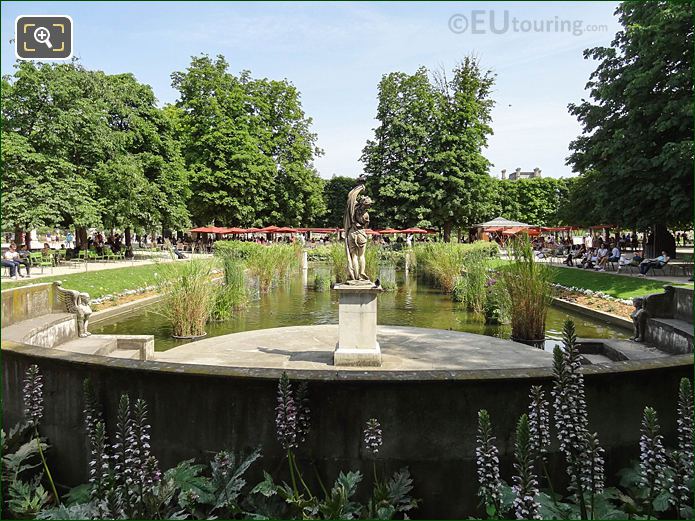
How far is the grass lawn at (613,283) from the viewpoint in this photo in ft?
58.1

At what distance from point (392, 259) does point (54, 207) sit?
2029 cm

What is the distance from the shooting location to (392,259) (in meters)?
36.0

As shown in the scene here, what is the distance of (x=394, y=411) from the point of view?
425 centimetres

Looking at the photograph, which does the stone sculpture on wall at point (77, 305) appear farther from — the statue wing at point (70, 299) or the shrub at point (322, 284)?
the shrub at point (322, 284)

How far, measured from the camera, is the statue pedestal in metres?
7.62

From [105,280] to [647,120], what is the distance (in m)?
23.1

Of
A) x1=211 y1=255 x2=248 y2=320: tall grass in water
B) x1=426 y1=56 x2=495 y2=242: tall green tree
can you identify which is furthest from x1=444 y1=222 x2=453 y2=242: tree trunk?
x1=211 y1=255 x2=248 y2=320: tall grass in water

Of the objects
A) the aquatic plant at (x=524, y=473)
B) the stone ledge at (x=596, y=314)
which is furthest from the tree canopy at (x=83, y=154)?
the aquatic plant at (x=524, y=473)

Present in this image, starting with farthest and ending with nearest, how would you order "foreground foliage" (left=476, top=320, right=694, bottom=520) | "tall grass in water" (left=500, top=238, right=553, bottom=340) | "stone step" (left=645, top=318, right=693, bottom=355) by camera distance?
"tall grass in water" (left=500, top=238, right=553, bottom=340)
"stone step" (left=645, top=318, right=693, bottom=355)
"foreground foliage" (left=476, top=320, right=694, bottom=520)

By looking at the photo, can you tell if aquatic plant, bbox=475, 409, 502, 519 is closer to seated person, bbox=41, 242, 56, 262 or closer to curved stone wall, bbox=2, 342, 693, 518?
curved stone wall, bbox=2, 342, 693, 518

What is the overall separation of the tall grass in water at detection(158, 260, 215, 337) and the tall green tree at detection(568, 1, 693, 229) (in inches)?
684

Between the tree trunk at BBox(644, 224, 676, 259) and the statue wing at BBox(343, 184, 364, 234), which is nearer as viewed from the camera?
the statue wing at BBox(343, 184, 364, 234)

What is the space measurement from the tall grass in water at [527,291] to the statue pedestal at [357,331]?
5.01m

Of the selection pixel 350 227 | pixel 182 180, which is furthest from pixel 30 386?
pixel 182 180
